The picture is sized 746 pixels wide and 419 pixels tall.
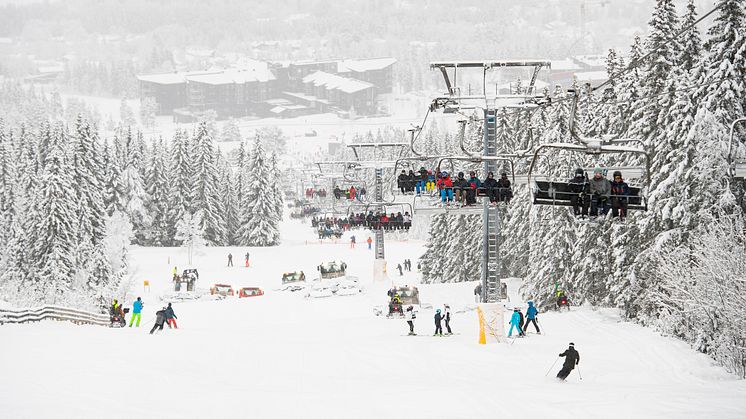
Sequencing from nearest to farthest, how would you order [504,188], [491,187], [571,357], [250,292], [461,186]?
[571,357]
[504,188]
[491,187]
[461,186]
[250,292]

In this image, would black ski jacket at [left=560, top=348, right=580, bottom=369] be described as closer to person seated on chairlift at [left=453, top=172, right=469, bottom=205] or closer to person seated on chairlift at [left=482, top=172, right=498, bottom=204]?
person seated on chairlift at [left=482, top=172, right=498, bottom=204]

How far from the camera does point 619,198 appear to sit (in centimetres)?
1817

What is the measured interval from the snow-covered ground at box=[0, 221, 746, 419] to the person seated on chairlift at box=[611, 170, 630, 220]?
4188mm

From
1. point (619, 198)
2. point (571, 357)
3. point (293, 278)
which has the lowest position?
point (293, 278)

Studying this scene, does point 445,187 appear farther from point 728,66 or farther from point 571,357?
point 728,66

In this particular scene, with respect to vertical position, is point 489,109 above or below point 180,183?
above

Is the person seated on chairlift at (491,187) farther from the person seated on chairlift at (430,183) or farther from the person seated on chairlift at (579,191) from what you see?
the person seated on chairlift at (430,183)

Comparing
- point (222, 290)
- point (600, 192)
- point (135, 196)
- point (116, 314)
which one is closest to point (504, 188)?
point (600, 192)

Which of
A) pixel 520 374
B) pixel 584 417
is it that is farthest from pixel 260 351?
pixel 584 417

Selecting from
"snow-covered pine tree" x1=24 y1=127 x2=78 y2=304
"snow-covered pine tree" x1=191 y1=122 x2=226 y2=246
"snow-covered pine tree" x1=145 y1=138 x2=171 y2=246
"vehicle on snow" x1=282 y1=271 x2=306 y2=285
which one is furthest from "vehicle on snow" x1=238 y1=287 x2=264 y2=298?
"snow-covered pine tree" x1=145 y1=138 x2=171 y2=246

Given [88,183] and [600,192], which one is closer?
[600,192]

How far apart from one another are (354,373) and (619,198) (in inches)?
329

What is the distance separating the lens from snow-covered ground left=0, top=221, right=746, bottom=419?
16375 millimetres

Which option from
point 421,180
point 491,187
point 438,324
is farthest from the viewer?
point 421,180
